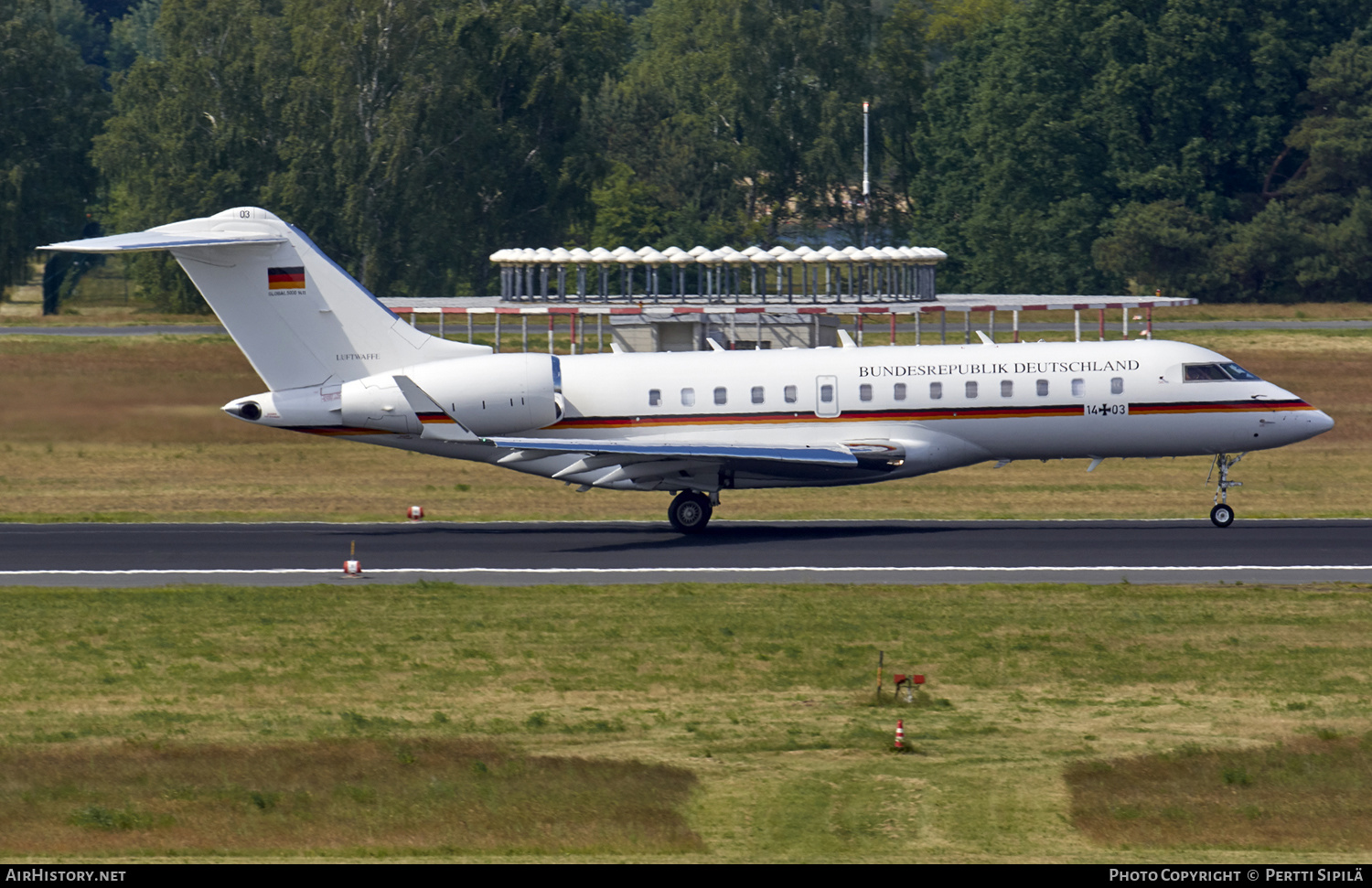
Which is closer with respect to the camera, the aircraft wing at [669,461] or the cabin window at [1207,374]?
the aircraft wing at [669,461]

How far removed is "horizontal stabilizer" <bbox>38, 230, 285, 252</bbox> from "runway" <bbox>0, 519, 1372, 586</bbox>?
18.6ft

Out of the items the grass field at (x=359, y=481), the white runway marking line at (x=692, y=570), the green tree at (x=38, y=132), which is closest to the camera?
the white runway marking line at (x=692, y=570)

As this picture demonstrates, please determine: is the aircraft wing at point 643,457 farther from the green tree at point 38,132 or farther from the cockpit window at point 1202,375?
the green tree at point 38,132

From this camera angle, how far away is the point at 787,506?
128 ft

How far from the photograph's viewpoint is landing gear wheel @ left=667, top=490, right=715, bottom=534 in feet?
112

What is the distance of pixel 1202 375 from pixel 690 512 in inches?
413

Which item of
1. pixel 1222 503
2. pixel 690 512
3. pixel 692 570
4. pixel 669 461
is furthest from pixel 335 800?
pixel 1222 503

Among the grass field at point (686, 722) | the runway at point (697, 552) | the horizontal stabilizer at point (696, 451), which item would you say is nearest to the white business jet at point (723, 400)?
the horizontal stabilizer at point (696, 451)

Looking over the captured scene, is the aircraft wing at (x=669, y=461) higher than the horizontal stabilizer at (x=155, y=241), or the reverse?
the horizontal stabilizer at (x=155, y=241)

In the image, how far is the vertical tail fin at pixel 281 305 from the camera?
33.7 meters

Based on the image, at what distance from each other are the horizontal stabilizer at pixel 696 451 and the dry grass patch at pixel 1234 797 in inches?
603

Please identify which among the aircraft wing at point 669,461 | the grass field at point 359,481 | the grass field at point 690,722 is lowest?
the grass field at point 359,481

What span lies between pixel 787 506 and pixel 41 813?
25.0m

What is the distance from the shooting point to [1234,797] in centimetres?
1596
